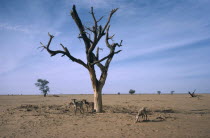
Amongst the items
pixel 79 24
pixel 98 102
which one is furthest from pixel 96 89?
pixel 79 24

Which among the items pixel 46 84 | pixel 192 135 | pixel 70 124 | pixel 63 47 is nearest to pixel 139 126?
pixel 192 135

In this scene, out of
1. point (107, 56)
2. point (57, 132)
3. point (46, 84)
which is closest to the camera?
point (57, 132)

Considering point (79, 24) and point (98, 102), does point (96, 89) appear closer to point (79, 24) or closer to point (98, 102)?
point (98, 102)

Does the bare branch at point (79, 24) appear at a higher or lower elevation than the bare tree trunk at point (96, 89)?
higher

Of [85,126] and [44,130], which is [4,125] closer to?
[44,130]

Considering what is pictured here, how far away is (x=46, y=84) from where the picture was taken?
6159cm

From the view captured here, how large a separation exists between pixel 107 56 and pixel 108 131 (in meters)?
7.44

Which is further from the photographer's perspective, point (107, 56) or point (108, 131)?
point (107, 56)

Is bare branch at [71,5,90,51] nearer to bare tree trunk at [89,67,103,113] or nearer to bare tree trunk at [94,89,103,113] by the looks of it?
bare tree trunk at [89,67,103,113]

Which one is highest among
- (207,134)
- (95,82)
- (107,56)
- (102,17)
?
(102,17)

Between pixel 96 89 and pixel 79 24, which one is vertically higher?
pixel 79 24

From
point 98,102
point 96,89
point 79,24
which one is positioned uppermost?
point 79,24

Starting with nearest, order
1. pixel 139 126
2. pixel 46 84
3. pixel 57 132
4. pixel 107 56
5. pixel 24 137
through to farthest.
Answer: pixel 24 137 → pixel 57 132 → pixel 139 126 → pixel 107 56 → pixel 46 84

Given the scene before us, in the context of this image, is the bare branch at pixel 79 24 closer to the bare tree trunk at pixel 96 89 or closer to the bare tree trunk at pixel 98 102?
the bare tree trunk at pixel 96 89
